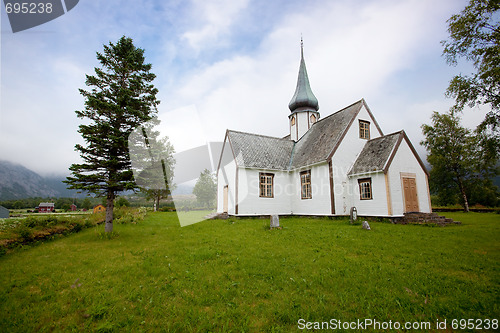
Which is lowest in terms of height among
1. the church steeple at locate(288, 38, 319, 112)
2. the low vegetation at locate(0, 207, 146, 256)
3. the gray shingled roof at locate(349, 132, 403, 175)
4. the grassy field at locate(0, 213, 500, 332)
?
the grassy field at locate(0, 213, 500, 332)

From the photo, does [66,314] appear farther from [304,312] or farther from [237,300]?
[304,312]

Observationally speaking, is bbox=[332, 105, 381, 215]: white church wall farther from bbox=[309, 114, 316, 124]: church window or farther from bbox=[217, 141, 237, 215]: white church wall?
bbox=[217, 141, 237, 215]: white church wall

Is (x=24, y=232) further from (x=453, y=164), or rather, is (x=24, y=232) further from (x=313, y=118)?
(x=453, y=164)

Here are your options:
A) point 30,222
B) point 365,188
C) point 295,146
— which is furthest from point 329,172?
point 30,222

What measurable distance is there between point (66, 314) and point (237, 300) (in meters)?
2.93

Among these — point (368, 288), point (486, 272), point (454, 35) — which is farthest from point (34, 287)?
point (454, 35)

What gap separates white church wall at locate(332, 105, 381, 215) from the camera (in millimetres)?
16969

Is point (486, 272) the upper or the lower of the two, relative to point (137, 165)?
lower

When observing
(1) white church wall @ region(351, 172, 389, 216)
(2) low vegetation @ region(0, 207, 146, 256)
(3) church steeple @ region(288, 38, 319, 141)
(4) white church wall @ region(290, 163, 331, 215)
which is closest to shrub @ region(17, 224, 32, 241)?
(2) low vegetation @ region(0, 207, 146, 256)

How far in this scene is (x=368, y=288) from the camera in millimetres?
4531

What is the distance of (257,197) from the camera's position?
1886 centimetres

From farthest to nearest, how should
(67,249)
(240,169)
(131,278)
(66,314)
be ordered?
(240,169) → (67,249) → (131,278) → (66,314)

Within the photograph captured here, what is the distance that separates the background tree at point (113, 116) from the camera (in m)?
9.52

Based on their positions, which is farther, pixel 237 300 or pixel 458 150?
pixel 458 150
